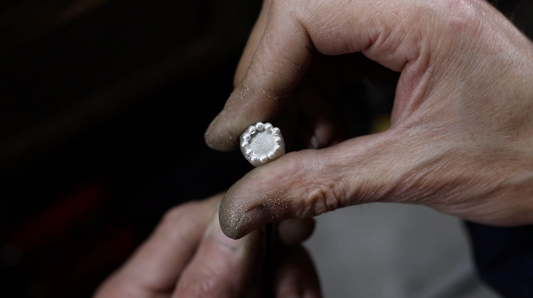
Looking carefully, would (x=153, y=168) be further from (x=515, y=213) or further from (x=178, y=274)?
(x=515, y=213)

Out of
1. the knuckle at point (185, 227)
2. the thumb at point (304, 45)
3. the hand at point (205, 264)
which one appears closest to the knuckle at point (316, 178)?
the thumb at point (304, 45)

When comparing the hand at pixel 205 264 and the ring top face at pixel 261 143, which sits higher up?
the ring top face at pixel 261 143

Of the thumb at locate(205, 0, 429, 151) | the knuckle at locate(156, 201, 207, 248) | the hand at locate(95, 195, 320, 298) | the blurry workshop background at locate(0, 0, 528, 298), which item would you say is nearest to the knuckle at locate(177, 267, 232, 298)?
the hand at locate(95, 195, 320, 298)

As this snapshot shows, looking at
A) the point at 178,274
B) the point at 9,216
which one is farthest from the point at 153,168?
the point at 178,274

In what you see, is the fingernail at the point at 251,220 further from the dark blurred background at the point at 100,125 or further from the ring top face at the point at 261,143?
the dark blurred background at the point at 100,125

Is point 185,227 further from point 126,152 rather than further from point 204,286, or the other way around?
point 126,152
